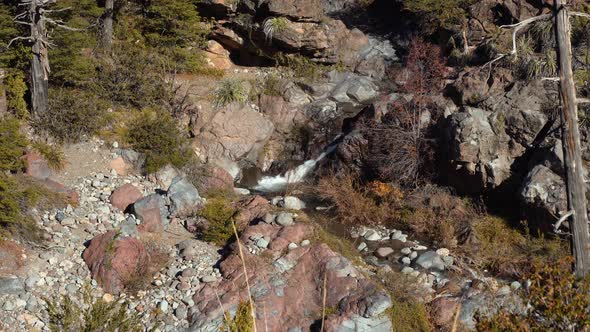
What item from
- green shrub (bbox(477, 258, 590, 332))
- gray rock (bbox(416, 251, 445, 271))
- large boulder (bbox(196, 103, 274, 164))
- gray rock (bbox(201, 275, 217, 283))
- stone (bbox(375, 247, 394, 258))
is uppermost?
green shrub (bbox(477, 258, 590, 332))

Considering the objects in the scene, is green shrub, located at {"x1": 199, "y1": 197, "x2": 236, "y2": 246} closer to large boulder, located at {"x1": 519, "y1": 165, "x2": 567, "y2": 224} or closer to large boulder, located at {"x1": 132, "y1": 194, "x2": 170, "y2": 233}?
large boulder, located at {"x1": 132, "y1": 194, "x2": 170, "y2": 233}

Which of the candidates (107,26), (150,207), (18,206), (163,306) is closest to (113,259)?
(163,306)

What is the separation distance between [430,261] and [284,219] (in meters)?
3.07

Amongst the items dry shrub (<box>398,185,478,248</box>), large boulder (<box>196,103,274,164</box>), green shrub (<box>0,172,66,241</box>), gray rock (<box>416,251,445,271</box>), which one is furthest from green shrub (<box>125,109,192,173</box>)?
gray rock (<box>416,251,445,271</box>)

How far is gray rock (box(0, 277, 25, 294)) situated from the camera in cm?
916

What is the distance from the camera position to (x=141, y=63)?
16.6 metres

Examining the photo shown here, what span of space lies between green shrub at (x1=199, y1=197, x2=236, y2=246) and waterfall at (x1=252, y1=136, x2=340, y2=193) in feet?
11.3

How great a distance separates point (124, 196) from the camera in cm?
1254

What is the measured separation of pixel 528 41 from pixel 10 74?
13.3m

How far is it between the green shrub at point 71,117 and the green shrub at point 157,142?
818mm

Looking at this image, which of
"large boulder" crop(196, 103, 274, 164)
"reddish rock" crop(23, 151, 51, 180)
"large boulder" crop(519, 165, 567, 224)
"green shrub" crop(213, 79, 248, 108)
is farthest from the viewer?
"green shrub" crop(213, 79, 248, 108)

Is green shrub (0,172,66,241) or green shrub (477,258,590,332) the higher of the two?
green shrub (477,258,590,332)

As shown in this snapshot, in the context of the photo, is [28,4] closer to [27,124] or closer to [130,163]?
[27,124]

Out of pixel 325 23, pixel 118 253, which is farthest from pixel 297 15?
pixel 118 253
